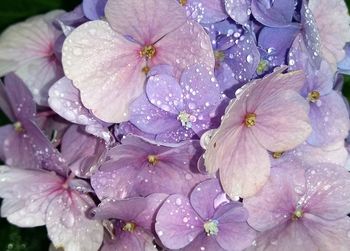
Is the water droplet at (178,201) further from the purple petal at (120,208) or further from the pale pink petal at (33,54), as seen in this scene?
the pale pink petal at (33,54)

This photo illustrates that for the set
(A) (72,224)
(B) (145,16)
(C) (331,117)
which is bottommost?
(A) (72,224)

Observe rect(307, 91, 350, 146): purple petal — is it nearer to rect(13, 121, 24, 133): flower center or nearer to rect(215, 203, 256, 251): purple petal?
rect(215, 203, 256, 251): purple petal

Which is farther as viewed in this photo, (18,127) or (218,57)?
(18,127)

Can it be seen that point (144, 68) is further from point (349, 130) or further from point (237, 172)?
point (349, 130)

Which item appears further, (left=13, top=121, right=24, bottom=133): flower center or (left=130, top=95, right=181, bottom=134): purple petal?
(left=13, top=121, right=24, bottom=133): flower center

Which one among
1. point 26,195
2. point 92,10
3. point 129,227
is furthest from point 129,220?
point 92,10

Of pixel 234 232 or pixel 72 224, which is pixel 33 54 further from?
pixel 234 232


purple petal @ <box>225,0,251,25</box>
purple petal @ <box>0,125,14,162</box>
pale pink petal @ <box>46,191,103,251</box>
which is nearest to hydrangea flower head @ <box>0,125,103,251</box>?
pale pink petal @ <box>46,191,103,251</box>
